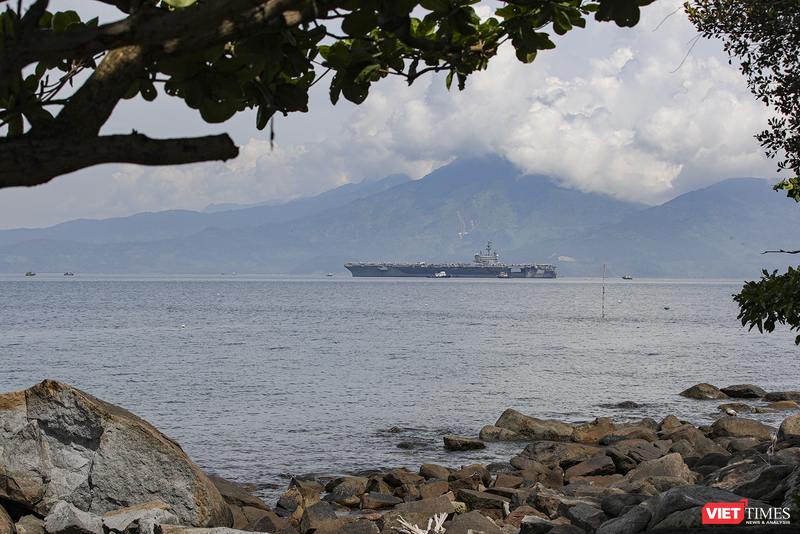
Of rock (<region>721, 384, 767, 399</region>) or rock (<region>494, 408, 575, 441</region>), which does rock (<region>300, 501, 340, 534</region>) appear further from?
rock (<region>721, 384, 767, 399</region>)

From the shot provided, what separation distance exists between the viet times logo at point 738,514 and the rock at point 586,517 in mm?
1952

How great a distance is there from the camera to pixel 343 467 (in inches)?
572

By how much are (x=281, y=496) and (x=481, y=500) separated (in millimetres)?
3770

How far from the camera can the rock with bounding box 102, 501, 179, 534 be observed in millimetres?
6539

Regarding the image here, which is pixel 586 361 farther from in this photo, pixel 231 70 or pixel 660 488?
pixel 231 70

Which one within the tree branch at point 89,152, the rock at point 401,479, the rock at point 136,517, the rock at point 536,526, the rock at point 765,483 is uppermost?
the tree branch at point 89,152

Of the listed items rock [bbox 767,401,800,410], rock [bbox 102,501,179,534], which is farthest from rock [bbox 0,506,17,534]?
rock [bbox 767,401,800,410]

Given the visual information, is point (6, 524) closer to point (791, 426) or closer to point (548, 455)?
point (548, 455)

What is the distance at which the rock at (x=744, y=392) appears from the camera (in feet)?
78.5

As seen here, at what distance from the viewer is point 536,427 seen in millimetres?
16891

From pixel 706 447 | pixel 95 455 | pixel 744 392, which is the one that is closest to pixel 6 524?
pixel 95 455

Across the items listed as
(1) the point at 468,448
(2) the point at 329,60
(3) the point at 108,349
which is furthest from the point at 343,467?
(3) the point at 108,349

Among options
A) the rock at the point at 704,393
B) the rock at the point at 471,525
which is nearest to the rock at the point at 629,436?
the rock at the point at 471,525

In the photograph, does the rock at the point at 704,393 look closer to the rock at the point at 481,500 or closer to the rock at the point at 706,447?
the rock at the point at 706,447
